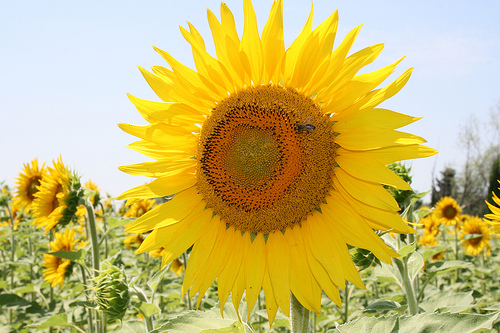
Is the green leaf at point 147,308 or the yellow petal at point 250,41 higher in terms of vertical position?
the yellow petal at point 250,41

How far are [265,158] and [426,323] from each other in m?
0.83

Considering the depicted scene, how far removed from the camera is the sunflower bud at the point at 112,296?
7.99 feet

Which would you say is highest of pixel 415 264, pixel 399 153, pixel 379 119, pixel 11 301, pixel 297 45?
pixel 297 45

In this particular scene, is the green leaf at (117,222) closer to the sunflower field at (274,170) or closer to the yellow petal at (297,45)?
the sunflower field at (274,170)

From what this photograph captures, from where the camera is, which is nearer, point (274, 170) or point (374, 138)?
point (374, 138)

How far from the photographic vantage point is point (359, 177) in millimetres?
1552

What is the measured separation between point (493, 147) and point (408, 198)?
3919 cm

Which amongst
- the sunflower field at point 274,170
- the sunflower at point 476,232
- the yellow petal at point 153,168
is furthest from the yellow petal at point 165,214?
the sunflower at point 476,232

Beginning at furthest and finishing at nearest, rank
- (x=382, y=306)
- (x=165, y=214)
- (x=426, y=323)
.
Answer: (x=382, y=306) → (x=165, y=214) → (x=426, y=323)

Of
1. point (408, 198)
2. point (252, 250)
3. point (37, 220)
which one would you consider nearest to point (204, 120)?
point (252, 250)

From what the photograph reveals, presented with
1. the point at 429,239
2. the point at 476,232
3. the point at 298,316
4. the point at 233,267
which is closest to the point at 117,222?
the point at 233,267

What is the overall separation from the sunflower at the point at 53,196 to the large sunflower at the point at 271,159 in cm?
252

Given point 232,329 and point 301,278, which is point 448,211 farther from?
point 232,329

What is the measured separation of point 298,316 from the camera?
165 cm
